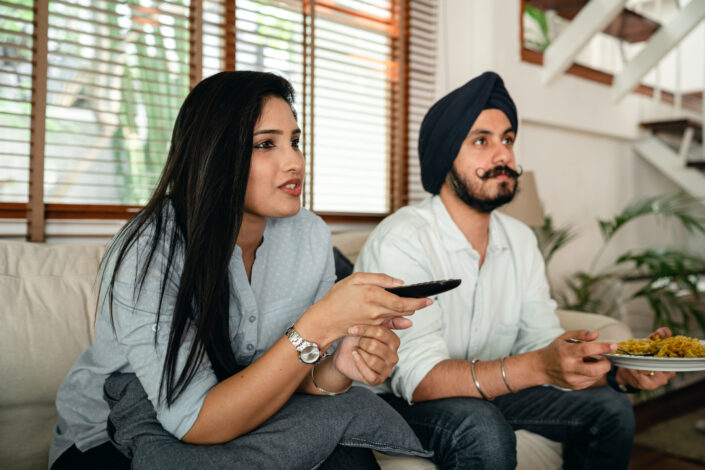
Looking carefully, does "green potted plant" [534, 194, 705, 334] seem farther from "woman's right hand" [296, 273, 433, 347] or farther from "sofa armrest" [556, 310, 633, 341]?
"woman's right hand" [296, 273, 433, 347]

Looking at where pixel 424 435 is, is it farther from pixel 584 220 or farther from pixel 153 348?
pixel 584 220

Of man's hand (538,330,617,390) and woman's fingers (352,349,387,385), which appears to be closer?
woman's fingers (352,349,387,385)

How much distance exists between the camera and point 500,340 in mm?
1800

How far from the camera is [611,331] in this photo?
196cm

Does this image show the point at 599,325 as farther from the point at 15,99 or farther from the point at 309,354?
the point at 15,99

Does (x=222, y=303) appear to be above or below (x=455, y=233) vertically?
below

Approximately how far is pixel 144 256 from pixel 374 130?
2096mm

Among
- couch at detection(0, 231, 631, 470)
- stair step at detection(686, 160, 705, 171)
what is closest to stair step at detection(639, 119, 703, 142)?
stair step at detection(686, 160, 705, 171)

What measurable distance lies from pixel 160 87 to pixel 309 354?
5.51 feet

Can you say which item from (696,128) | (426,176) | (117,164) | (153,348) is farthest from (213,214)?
(696,128)

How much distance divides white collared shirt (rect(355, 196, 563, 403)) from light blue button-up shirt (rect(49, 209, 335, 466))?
0.88 feet

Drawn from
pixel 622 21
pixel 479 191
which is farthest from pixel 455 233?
pixel 622 21

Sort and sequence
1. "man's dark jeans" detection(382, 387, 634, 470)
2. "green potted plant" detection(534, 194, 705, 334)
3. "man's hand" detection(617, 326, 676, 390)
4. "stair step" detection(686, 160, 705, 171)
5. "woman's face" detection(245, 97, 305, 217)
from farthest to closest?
"stair step" detection(686, 160, 705, 171), "green potted plant" detection(534, 194, 705, 334), "man's hand" detection(617, 326, 676, 390), "man's dark jeans" detection(382, 387, 634, 470), "woman's face" detection(245, 97, 305, 217)

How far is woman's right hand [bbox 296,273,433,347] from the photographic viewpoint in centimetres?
97
